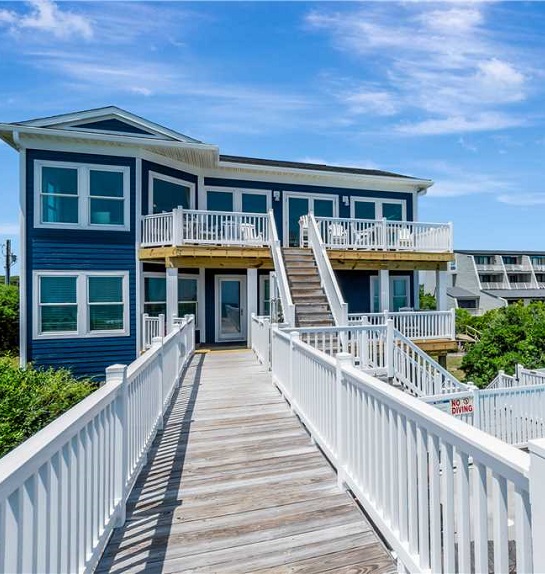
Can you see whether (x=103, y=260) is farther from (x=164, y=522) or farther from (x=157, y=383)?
(x=164, y=522)

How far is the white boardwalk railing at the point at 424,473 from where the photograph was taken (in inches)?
52.6

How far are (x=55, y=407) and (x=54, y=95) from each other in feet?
31.9

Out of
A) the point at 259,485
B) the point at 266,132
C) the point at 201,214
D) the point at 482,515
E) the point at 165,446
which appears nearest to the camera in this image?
the point at 482,515

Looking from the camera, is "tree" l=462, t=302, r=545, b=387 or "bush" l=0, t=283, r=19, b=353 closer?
"tree" l=462, t=302, r=545, b=387

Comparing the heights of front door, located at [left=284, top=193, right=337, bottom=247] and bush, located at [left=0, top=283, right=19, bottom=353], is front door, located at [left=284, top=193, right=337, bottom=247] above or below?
above

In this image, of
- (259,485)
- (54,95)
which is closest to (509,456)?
(259,485)

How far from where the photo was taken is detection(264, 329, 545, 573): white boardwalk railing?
1.33 m

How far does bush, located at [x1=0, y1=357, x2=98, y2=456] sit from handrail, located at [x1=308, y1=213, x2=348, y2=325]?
19.0 feet

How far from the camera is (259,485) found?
127 inches

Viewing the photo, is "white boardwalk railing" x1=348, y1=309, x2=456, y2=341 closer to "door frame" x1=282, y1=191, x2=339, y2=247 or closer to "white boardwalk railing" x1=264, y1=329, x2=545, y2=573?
"door frame" x1=282, y1=191, x2=339, y2=247

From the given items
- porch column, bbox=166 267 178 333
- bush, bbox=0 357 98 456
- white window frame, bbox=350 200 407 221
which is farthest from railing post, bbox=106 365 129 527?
white window frame, bbox=350 200 407 221

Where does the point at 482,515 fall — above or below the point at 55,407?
above

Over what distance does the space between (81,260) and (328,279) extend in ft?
24.0

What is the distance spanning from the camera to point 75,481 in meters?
1.86
